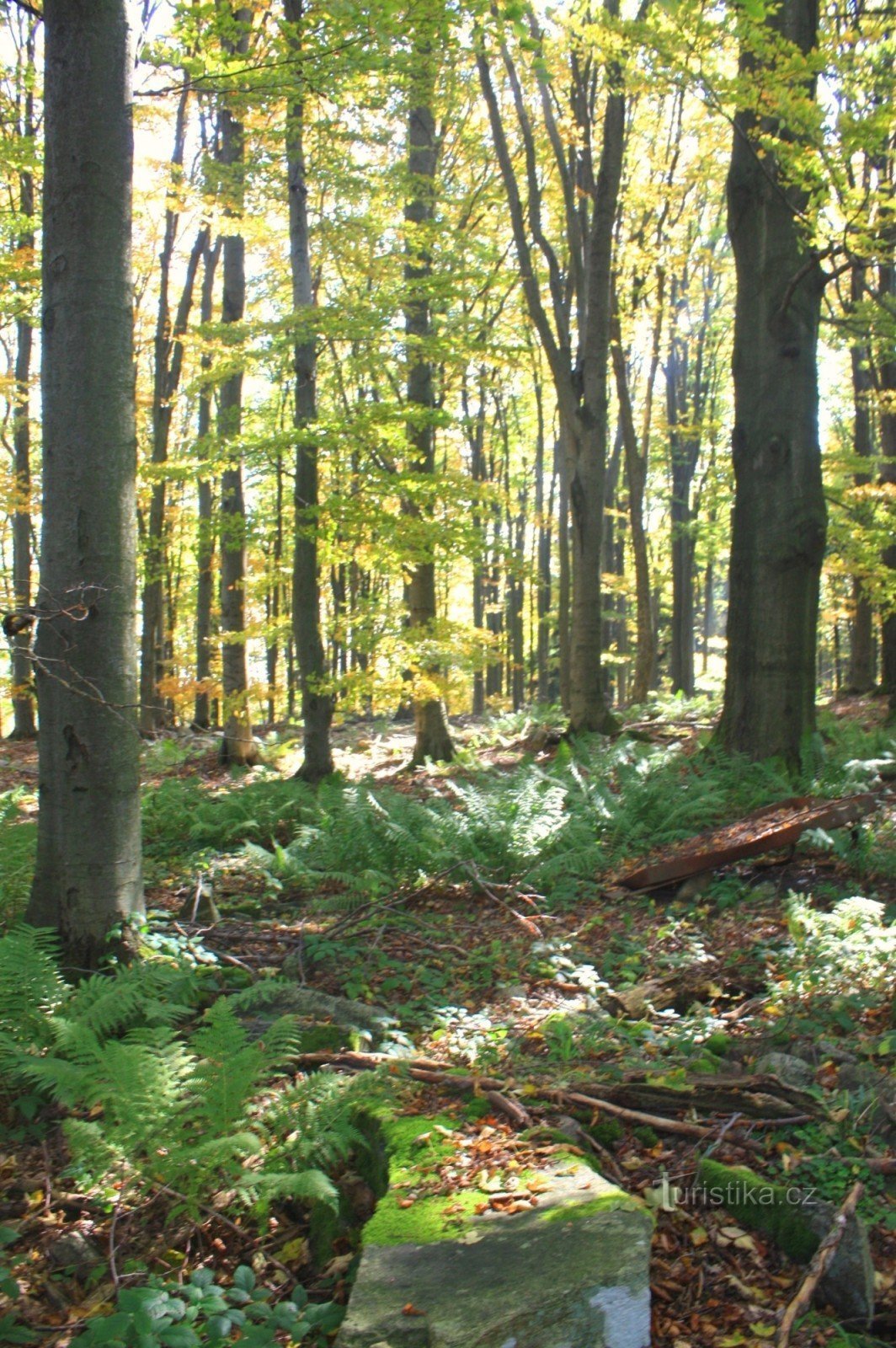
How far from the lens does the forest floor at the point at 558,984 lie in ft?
9.66

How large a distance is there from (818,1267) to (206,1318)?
180 cm

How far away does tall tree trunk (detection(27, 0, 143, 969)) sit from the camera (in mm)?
4523

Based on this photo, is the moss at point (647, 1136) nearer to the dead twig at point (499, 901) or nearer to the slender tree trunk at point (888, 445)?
the dead twig at point (499, 901)

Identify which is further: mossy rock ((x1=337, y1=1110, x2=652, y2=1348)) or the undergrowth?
the undergrowth

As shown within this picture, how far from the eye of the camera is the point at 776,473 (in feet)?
26.2

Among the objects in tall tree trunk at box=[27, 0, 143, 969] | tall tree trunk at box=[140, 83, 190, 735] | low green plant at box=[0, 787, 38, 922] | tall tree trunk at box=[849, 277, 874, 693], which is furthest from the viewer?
tall tree trunk at box=[849, 277, 874, 693]

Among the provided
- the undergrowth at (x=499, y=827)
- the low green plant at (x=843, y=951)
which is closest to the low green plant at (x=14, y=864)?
the undergrowth at (x=499, y=827)

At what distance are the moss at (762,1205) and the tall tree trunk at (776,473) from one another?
17.5 ft

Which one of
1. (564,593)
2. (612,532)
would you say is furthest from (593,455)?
(612,532)

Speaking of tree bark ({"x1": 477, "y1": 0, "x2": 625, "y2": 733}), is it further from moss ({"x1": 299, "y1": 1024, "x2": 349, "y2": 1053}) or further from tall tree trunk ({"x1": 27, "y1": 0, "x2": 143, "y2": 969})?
moss ({"x1": 299, "y1": 1024, "x2": 349, "y2": 1053})

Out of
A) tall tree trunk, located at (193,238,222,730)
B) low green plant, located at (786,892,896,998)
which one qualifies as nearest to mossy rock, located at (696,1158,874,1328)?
low green plant, located at (786,892,896,998)

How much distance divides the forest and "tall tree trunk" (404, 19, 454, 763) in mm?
86

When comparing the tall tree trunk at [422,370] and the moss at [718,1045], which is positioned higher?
the tall tree trunk at [422,370]

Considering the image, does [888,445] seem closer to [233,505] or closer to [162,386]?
[233,505]
